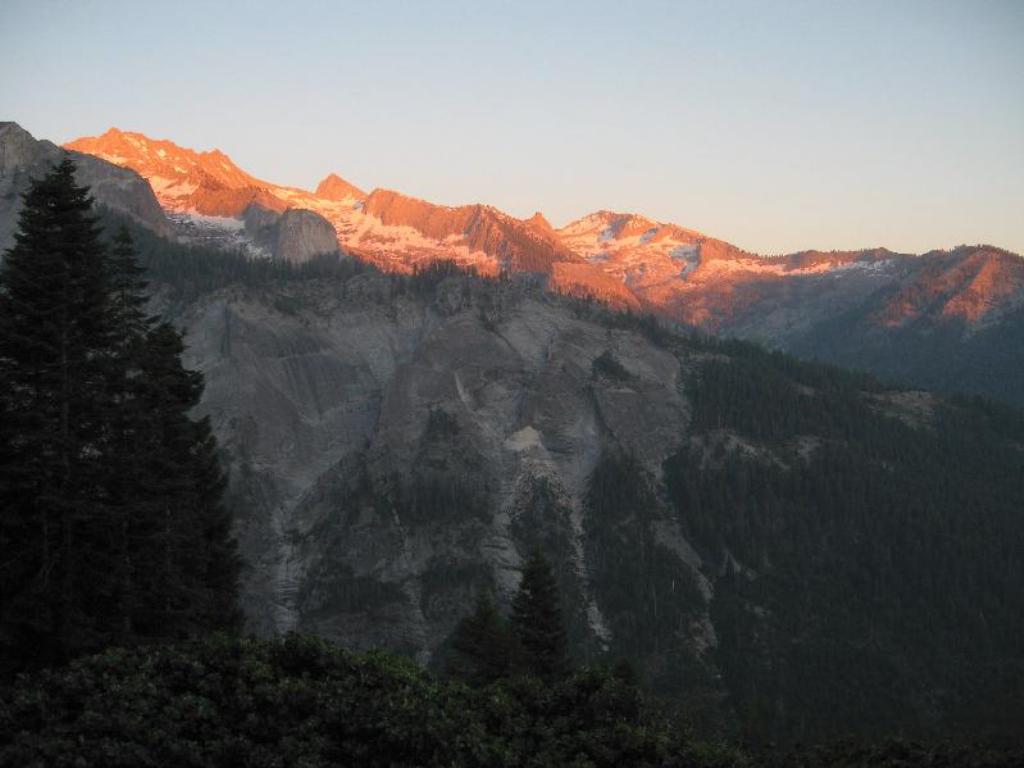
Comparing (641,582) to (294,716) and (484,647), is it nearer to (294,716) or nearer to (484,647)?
(484,647)

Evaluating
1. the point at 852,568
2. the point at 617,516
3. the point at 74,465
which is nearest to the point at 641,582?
the point at 617,516

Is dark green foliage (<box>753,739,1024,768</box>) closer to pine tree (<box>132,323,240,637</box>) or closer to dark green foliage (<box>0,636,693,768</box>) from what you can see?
dark green foliage (<box>0,636,693,768</box>)

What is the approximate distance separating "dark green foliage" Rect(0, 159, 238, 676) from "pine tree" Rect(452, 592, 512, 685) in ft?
61.3

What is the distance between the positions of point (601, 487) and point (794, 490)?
33.7 m

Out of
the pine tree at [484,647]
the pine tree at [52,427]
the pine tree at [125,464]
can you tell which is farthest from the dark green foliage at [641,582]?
the pine tree at [52,427]

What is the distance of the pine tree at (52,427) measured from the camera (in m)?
38.8

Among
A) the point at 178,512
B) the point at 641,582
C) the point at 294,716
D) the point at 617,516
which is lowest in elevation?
the point at 641,582

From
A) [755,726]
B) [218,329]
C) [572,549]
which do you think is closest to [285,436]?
[218,329]

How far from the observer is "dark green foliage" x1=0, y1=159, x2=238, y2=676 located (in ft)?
128

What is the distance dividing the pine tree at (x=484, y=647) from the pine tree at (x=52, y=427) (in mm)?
24449

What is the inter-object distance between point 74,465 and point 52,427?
5.40ft

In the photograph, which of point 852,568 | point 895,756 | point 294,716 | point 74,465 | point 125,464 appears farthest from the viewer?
point 852,568

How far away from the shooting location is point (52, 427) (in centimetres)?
4044

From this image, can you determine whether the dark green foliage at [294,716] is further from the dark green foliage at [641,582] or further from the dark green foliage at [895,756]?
the dark green foliage at [641,582]
